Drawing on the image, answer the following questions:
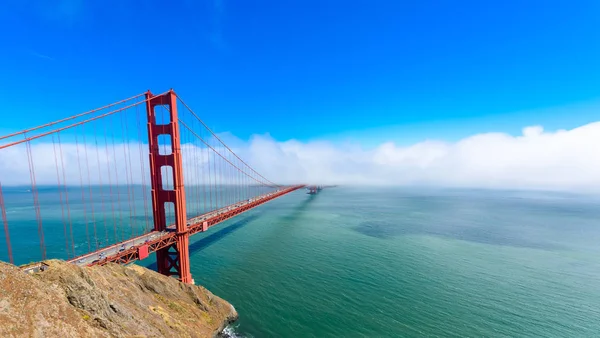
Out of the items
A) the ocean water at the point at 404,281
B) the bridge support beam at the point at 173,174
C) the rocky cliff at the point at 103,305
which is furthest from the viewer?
the bridge support beam at the point at 173,174

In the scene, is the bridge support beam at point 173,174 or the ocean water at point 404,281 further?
the bridge support beam at point 173,174

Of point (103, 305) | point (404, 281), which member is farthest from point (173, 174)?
point (404, 281)

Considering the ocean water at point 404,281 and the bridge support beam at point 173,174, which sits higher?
the bridge support beam at point 173,174

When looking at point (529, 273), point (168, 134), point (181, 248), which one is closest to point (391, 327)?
point (181, 248)

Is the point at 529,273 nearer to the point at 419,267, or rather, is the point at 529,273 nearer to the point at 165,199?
the point at 419,267

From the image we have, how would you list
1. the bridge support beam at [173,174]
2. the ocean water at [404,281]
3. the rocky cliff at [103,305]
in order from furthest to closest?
1. the bridge support beam at [173,174]
2. the ocean water at [404,281]
3. the rocky cliff at [103,305]
